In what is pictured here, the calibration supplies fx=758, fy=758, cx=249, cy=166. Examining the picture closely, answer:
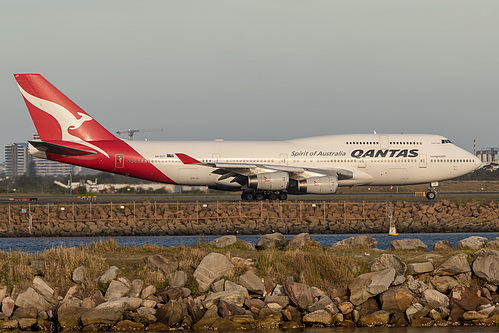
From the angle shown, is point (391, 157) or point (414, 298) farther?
point (391, 157)

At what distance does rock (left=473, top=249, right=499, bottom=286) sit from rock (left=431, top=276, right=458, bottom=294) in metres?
0.73

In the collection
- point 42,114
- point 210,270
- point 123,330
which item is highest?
point 42,114

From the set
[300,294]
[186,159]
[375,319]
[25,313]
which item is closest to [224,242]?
[300,294]

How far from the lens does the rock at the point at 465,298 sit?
738 inches

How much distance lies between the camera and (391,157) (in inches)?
2037

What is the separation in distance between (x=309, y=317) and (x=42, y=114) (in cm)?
3683

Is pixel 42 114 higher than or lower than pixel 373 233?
higher

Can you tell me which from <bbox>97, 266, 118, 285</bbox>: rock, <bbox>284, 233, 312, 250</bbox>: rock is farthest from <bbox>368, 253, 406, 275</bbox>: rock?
<bbox>97, 266, 118, 285</bbox>: rock

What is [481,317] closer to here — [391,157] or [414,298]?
[414,298]

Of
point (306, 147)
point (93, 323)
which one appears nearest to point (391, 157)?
point (306, 147)

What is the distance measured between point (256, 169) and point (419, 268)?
30509mm

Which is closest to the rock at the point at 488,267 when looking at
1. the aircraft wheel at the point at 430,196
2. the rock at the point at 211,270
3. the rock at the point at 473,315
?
the rock at the point at 473,315

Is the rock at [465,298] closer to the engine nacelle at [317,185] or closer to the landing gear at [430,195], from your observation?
the engine nacelle at [317,185]

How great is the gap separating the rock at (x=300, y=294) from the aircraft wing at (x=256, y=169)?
→ 99.6 feet
